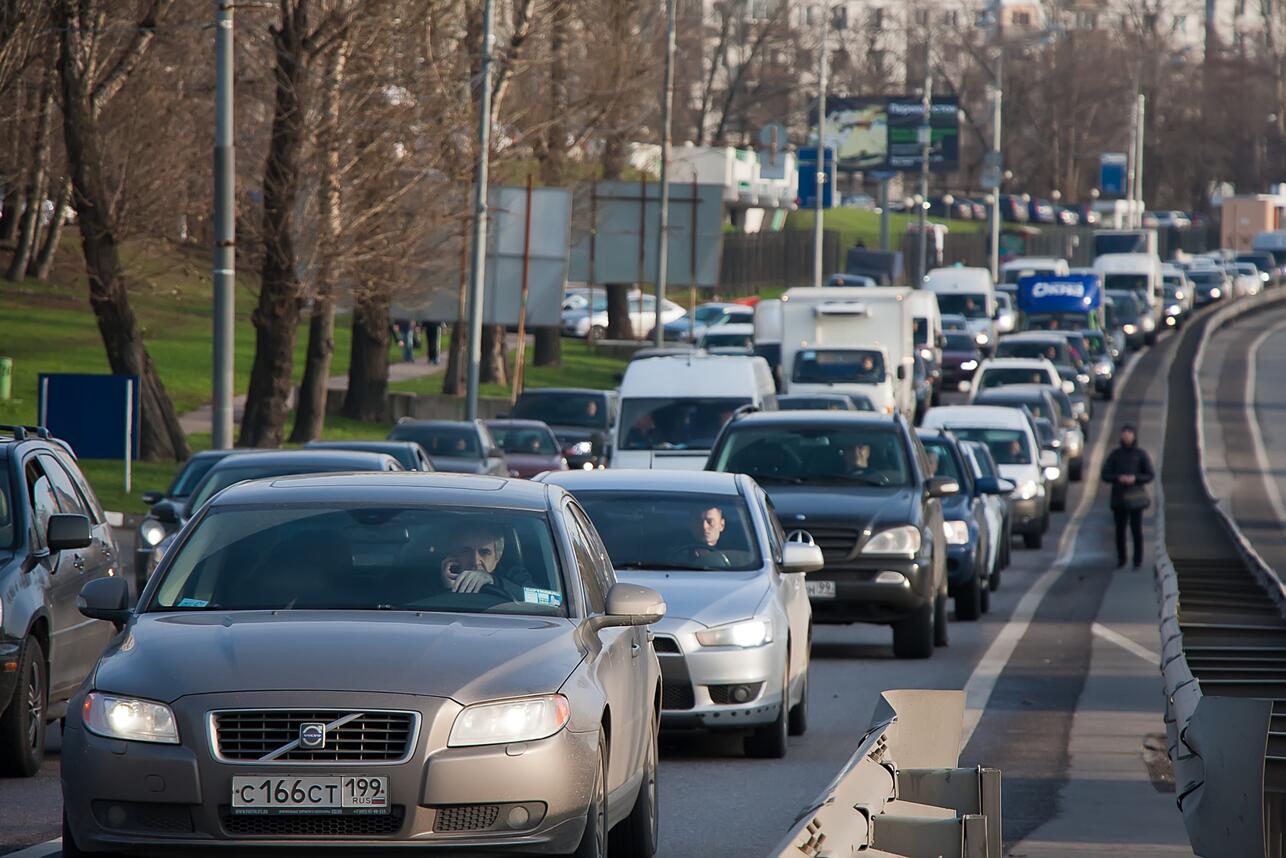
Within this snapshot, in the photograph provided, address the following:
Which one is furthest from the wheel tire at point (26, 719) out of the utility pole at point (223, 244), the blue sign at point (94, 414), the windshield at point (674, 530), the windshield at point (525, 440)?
the windshield at point (525, 440)

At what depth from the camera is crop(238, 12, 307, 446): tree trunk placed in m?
33.6

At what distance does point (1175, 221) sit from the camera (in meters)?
139

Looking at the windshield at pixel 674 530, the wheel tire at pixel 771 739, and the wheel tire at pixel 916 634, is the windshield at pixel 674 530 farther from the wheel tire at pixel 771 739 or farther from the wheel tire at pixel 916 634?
the wheel tire at pixel 916 634

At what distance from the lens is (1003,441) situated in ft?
109

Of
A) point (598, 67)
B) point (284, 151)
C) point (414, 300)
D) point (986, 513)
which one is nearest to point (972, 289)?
point (598, 67)

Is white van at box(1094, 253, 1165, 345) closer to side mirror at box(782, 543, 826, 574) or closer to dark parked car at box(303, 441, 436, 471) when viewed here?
dark parked car at box(303, 441, 436, 471)

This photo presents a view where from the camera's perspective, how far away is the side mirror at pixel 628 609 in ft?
26.5

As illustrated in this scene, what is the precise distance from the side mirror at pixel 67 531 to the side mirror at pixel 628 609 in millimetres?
3942

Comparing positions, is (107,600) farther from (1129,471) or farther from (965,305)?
(965,305)

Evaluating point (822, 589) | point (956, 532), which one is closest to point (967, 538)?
point (956, 532)

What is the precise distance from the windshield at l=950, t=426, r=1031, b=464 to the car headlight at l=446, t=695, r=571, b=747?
84.9 ft

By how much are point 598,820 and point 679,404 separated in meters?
20.7

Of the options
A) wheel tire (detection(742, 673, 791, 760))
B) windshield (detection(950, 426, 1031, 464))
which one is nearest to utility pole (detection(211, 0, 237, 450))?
windshield (detection(950, 426, 1031, 464))

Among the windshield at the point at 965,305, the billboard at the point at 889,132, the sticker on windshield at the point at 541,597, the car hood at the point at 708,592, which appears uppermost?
the billboard at the point at 889,132
